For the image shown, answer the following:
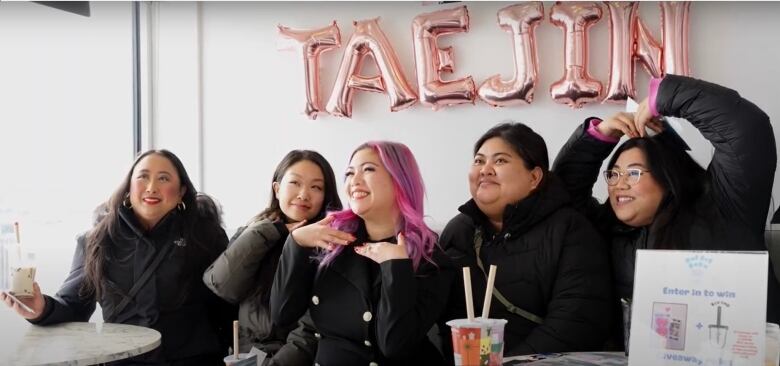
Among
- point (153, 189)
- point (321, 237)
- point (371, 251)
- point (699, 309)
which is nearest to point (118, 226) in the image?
point (153, 189)

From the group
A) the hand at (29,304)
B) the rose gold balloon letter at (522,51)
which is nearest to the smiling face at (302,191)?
the hand at (29,304)

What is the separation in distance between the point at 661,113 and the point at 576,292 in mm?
668

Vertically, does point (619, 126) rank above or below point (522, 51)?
below

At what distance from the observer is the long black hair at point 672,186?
2418mm

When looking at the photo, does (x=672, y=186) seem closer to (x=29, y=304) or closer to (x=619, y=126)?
(x=619, y=126)

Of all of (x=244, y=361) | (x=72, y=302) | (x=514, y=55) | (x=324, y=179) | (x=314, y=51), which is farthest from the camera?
(x=314, y=51)

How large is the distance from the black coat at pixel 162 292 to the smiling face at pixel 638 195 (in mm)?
1631

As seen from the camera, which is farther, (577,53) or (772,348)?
(577,53)

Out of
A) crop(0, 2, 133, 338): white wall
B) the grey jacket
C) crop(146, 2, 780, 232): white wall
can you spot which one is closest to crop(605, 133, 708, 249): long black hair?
crop(146, 2, 780, 232): white wall

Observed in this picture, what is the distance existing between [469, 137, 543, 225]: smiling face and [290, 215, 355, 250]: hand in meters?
0.57

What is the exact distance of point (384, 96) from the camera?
3699 millimetres

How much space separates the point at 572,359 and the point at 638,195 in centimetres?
75

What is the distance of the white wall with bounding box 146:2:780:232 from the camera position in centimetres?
327

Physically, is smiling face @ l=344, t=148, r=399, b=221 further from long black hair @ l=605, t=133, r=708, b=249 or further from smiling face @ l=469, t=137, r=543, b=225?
long black hair @ l=605, t=133, r=708, b=249
